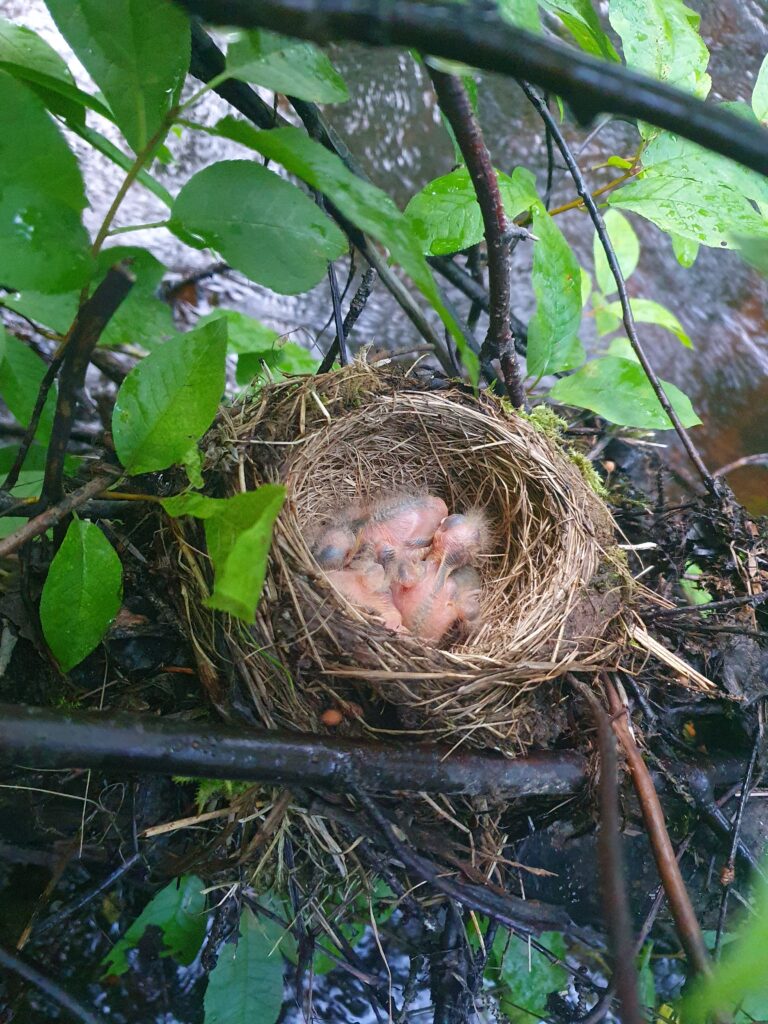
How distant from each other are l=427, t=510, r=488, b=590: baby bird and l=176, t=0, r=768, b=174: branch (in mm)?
1095

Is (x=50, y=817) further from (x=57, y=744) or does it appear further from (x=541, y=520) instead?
(x=541, y=520)

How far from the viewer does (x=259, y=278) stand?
0.75 m

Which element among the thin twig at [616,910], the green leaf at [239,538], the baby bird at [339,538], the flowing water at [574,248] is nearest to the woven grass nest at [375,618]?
the baby bird at [339,538]

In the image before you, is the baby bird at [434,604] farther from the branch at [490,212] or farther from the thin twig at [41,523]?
the thin twig at [41,523]

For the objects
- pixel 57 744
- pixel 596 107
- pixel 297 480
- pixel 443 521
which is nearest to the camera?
pixel 596 107

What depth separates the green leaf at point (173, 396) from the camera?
2.53 ft

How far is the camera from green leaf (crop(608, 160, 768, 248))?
910 millimetres

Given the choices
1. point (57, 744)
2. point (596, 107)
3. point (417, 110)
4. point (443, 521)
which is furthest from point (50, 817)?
point (417, 110)

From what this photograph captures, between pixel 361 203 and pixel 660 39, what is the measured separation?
68 centimetres

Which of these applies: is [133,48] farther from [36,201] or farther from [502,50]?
[502,50]

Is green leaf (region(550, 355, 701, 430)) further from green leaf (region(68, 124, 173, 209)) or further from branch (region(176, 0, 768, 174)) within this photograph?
branch (region(176, 0, 768, 174))

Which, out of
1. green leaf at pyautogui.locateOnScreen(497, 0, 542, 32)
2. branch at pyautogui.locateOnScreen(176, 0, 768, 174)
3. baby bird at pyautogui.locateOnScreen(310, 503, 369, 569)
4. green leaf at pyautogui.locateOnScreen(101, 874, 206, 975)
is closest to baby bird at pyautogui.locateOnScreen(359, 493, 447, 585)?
baby bird at pyautogui.locateOnScreen(310, 503, 369, 569)

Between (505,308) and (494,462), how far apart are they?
367mm

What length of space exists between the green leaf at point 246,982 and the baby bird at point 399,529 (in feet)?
2.09
